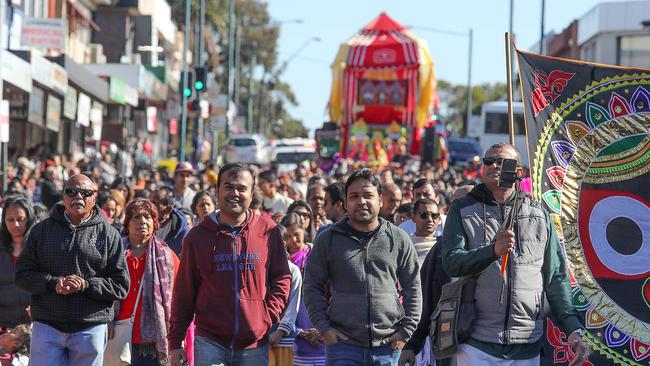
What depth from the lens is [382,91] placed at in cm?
4041

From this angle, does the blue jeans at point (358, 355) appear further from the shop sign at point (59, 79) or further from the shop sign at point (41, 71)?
the shop sign at point (59, 79)

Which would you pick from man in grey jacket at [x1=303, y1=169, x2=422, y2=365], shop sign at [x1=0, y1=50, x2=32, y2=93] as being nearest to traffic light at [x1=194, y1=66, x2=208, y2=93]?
shop sign at [x1=0, y1=50, x2=32, y2=93]

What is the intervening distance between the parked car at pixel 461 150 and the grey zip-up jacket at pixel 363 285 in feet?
148

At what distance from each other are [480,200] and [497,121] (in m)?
41.8

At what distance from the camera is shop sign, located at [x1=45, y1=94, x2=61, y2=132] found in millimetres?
30250

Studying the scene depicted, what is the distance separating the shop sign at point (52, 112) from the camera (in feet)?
99.2

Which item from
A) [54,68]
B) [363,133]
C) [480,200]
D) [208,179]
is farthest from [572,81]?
[363,133]

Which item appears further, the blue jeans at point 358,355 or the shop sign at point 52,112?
the shop sign at point 52,112

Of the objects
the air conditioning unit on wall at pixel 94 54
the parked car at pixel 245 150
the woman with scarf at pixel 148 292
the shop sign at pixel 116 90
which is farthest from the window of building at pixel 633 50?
the woman with scarf at pixel 148 292

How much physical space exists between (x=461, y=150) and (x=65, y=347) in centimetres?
4608

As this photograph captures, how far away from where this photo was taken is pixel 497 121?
48500mm

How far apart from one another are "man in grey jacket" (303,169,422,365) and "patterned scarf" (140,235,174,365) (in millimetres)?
1913

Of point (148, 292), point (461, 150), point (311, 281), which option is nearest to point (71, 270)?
point (148, 292)

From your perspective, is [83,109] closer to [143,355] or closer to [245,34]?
[143,355]
